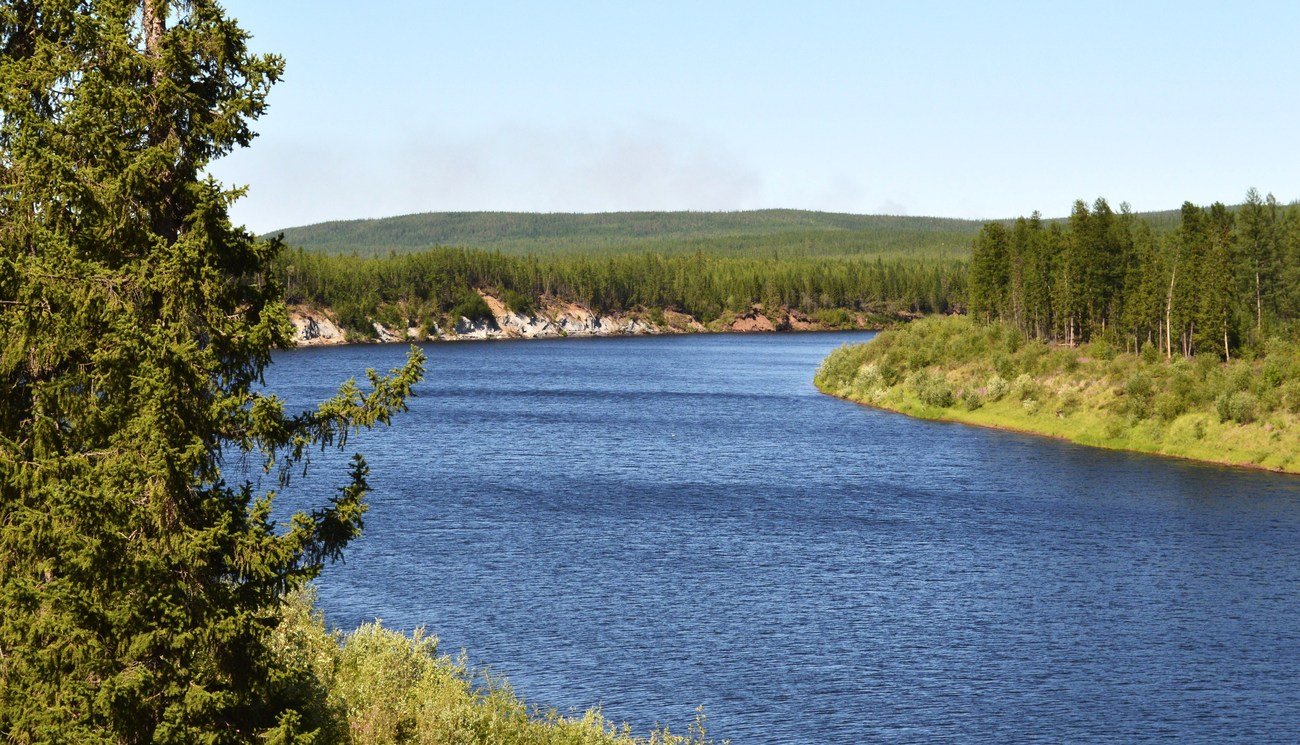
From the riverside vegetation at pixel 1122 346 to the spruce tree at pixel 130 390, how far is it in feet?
220

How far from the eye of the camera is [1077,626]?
42.8m

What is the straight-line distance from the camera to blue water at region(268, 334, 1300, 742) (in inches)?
1385

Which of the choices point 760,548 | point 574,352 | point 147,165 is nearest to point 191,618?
point 147,165

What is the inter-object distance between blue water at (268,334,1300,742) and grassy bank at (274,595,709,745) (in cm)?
582

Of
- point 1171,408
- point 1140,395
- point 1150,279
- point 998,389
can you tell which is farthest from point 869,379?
point 1171,408

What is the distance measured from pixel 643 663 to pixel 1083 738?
12.2 m

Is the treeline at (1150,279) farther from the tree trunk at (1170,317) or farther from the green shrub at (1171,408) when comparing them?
the green shrub at (1171,408)

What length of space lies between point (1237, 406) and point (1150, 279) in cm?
3026

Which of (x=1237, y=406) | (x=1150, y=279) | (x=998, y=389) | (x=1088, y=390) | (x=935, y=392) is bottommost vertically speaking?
(x=935, y=392)

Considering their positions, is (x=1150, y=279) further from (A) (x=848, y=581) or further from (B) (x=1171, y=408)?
(A) (x=848, y=581)

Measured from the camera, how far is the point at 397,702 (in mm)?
25188

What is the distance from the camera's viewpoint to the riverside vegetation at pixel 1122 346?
3145 inches

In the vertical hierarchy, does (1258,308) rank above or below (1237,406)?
above

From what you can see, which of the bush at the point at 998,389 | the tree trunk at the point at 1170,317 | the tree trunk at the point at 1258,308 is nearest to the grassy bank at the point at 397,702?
the bush at the point at 998,389
